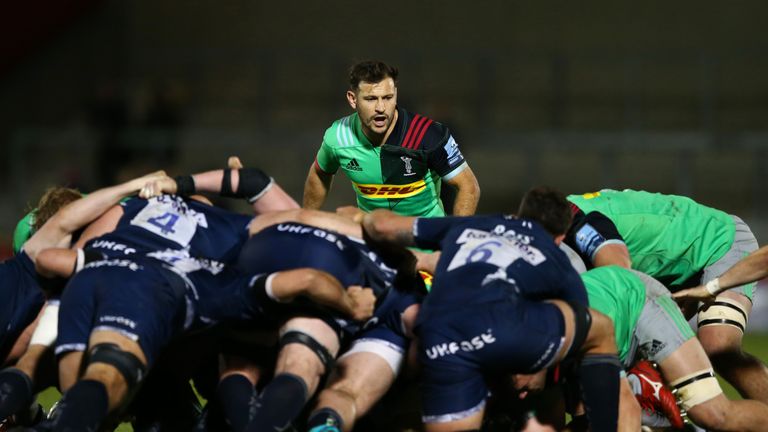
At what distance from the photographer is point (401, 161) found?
7559mm

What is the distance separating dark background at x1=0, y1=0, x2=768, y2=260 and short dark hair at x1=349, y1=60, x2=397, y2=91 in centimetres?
609

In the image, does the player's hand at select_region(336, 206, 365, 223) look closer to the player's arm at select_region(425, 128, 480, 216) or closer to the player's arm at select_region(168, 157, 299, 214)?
the player's arm at select_region(168, 157, 299, 214)

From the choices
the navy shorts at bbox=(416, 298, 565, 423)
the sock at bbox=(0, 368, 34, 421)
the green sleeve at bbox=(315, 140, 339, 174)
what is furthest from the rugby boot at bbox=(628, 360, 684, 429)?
the sock at bbox=(0, 368, 34, 421)

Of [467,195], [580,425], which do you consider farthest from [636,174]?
[580,425]

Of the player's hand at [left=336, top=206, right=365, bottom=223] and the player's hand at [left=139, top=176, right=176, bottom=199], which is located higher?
the player's hand at [left=139, top=176, right=176, bottom=199]

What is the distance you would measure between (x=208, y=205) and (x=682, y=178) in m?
7.94

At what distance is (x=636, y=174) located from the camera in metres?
13.5

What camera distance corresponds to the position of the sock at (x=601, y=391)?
5.67m

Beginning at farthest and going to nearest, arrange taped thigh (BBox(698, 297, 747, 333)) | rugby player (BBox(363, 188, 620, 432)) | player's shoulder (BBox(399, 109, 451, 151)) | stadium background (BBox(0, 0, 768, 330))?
stadium background (BBox(0, 0, 768, 330)), player's shoulder (BBox(399, 109, 451, 151)), taped thigh (BBox(698, 297, 747, 333)), rugby player (BBox(363, 188, 620, 432))

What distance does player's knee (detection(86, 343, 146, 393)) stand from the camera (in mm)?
5363

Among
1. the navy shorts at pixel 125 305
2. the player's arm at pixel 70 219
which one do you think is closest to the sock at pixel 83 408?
the navy shorts at pixel 125 305

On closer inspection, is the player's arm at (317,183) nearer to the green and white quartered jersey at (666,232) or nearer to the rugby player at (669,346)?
the green and white quartered jersey at (666,232)

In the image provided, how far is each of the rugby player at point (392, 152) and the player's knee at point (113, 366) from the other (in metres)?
2.54

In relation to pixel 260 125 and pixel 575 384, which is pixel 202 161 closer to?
pixel 260 125
